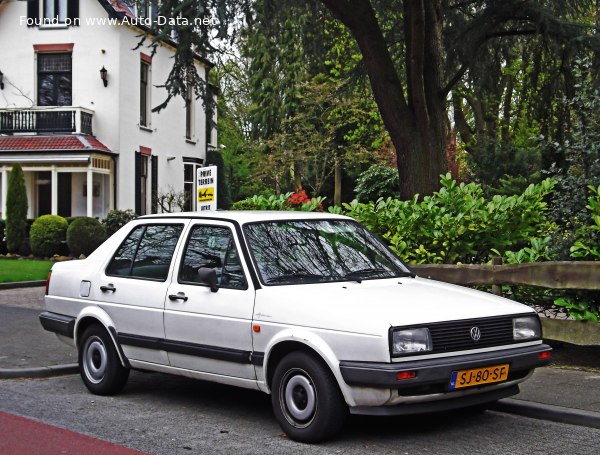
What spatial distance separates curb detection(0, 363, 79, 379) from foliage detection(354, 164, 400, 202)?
Result: 24424mm

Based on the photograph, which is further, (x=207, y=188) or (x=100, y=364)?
(x=207, y=188)

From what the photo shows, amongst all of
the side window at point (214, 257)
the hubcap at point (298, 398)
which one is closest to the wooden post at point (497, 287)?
the side window at point (214, 257)

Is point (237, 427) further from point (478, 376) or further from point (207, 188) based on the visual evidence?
point (207, 188)

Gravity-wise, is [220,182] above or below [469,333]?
above

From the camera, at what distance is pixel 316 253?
7512 millimetres

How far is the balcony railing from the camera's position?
3189 centimetres

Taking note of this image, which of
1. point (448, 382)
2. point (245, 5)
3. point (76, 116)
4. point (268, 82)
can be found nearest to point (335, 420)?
point (448, 382)

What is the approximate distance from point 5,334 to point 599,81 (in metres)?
9.58

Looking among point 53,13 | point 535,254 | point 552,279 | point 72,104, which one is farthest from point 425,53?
point 53,13

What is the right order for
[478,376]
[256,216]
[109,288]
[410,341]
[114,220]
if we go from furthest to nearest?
1. [114,220]
2. [109,288]
3. [256,216]
4. [478,376]
5. [410,341]

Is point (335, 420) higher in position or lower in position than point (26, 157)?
lower

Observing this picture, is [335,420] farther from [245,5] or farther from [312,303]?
[245,5]

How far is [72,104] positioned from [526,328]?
92.6 feet

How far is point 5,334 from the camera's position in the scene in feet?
40.7
